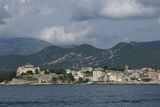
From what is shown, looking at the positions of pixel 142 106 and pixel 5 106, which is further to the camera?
pixel 5 106

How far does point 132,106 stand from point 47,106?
18.2 metres

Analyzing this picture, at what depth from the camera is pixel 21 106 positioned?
365ft

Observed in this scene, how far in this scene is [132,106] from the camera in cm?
10375

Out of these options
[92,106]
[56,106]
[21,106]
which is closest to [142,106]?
[92,106]

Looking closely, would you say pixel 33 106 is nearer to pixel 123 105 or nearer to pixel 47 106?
pixel 47 106

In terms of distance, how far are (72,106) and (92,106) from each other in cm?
461

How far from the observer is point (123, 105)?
10706 centimetres

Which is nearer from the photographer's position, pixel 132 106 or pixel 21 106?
pixel 132 106

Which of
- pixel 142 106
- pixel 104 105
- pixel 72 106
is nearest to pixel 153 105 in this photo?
pixel 142 106

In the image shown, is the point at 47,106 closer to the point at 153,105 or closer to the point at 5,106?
the point at 5,106

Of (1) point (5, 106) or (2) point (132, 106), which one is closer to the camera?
(2) point (132, 106)

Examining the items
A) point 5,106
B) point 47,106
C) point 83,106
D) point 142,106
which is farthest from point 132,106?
point 5,106

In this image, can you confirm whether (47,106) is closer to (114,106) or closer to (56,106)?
(56,106)

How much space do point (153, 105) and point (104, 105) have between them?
997 cm
